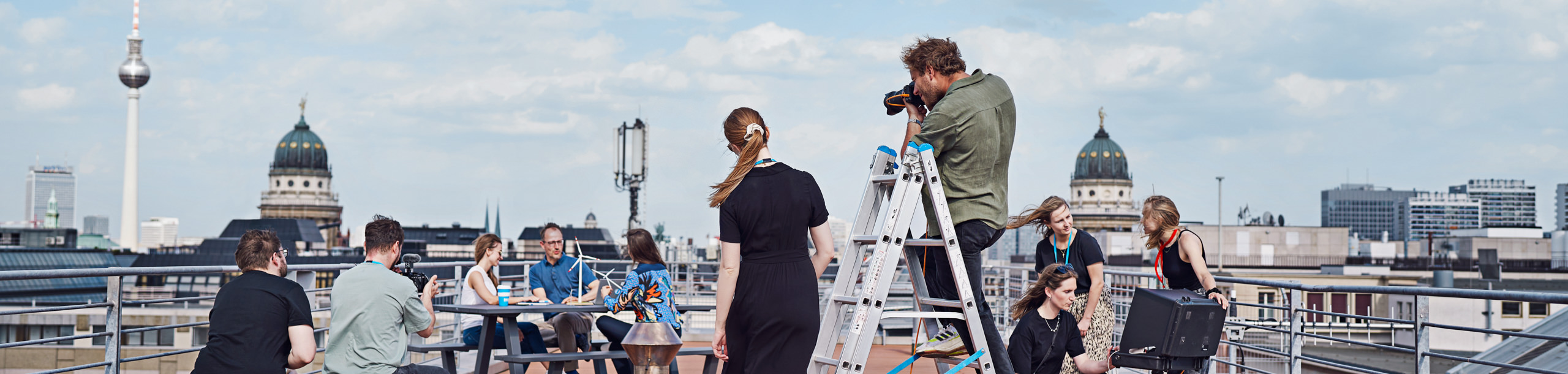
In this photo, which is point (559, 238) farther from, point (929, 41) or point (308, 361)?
point (929, 41)

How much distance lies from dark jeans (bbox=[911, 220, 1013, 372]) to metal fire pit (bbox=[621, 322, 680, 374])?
1.40 m

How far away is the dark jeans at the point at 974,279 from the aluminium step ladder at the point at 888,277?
0.10ft

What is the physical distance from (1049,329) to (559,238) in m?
3.64

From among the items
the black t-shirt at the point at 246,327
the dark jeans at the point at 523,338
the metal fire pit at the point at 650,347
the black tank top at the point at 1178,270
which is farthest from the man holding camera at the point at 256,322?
the black tank top at the point at 1178,270

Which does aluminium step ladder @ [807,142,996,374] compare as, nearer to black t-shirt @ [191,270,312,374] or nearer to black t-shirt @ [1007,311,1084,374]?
black t-shirt @ [1007,311,1084,374]

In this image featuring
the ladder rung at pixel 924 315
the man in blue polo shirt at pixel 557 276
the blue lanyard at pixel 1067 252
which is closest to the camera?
the ladder rung at pixel 924 315

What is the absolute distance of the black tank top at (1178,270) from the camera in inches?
201

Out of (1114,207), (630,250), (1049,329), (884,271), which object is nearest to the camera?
(884,271)

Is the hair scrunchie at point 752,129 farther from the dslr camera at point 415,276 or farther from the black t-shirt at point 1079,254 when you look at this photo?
the black t-shirt at point 1079,254

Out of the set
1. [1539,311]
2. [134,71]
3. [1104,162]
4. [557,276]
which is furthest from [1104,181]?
[557,276]

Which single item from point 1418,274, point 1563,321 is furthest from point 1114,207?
point 1563,321

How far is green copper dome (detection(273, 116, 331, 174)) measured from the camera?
165 meters

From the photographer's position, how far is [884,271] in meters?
3.58

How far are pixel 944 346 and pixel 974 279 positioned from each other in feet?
1.17
